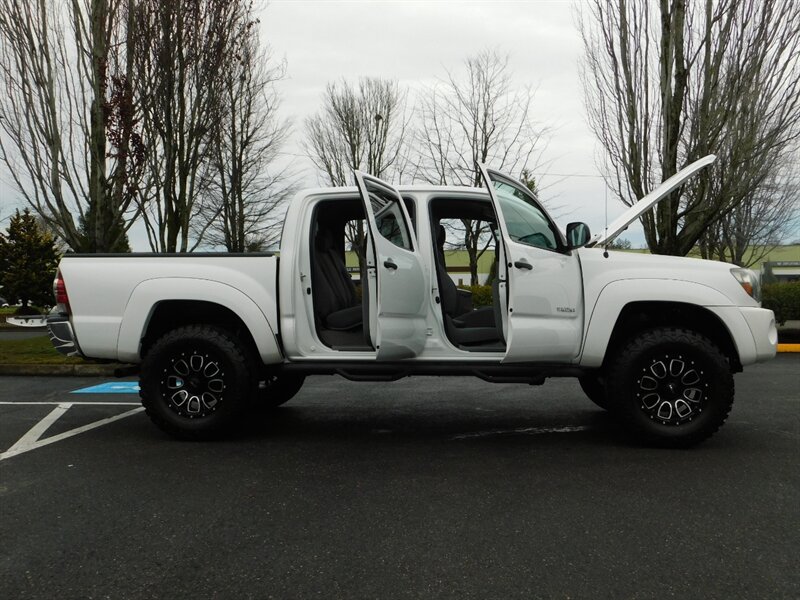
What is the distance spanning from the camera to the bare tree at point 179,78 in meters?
11.8

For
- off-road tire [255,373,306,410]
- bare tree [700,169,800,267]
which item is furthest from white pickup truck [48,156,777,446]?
bare tree [700,169,800,267]

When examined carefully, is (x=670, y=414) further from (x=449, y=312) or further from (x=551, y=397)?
(x=551, y=397)

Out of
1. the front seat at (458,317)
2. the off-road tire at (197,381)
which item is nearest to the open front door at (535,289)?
the front seat at (458,317)

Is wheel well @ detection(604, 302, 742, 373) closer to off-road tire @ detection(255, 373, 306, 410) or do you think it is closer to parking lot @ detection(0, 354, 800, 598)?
parking lot @ detection(0, 354, 800, 598)

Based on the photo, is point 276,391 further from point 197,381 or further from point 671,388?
point 671,388

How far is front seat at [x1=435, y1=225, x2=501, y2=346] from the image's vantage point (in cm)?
508

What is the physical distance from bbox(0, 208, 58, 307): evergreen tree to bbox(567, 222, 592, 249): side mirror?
28.6 m

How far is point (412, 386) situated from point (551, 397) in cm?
181

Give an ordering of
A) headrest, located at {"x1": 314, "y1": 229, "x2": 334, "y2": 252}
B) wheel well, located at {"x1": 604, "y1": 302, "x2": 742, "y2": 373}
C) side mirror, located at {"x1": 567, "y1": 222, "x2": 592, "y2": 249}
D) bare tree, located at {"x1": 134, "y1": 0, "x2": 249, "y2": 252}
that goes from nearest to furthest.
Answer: side mirror, located at {"x1": 567, "y1": 222, "x2": 592, "y2": 249}
wheel well, located at {"x1": 604, "y1": 302, "x2": 742, "y2": 373}
headrest, located at {"x1": 314, "y1": 229, "x2": 334, "y2": 252}
bare tree, located at {"x1": 134, "y1": 0, "x2": 249, "y2": 252}

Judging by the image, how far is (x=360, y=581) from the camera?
8.68 ft

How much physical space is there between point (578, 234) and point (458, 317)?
1297 mm

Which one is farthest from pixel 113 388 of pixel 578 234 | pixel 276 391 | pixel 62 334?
pixel 578 234

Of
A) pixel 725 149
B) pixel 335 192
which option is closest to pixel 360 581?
pixel 335 192

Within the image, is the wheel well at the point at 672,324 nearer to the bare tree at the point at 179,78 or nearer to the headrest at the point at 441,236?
the headrest at the point at 441,236
